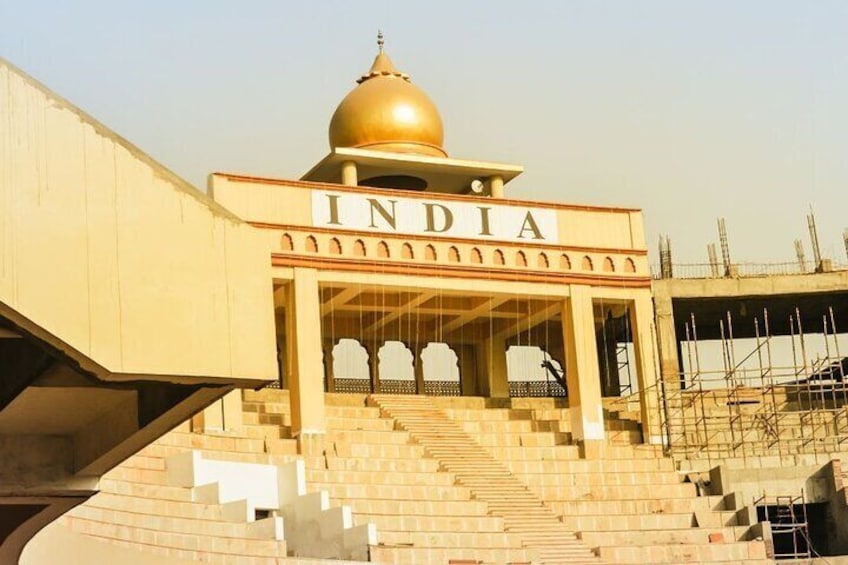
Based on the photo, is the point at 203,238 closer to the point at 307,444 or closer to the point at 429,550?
the point at 429,550

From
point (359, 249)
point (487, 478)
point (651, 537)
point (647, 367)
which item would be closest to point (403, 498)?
point (487, 478)

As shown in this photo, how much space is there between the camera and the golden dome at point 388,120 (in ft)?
115

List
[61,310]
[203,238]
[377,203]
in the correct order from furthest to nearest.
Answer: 1. [377,203]
2. [203,238]
3. [61,310]

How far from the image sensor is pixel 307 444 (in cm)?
2956

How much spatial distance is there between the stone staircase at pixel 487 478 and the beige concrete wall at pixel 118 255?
18987 millimetres

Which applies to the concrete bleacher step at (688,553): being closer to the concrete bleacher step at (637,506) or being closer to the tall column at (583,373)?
the concrete bleacher step at (637,506)

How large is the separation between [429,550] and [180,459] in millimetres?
4757

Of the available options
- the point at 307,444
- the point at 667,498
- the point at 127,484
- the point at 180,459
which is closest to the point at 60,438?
the point at 127,484

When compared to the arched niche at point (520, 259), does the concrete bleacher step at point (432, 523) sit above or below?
below

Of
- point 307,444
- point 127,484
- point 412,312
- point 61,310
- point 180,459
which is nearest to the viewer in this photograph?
point 61,310

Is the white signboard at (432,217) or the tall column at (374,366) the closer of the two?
the white signboard at (432,217)

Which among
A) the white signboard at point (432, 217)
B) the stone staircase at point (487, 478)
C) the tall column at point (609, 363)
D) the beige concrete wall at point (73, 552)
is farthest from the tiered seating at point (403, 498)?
the tall column at point (609, 363)

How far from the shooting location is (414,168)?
34.6 m

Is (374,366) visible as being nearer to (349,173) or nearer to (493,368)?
(493,368)
